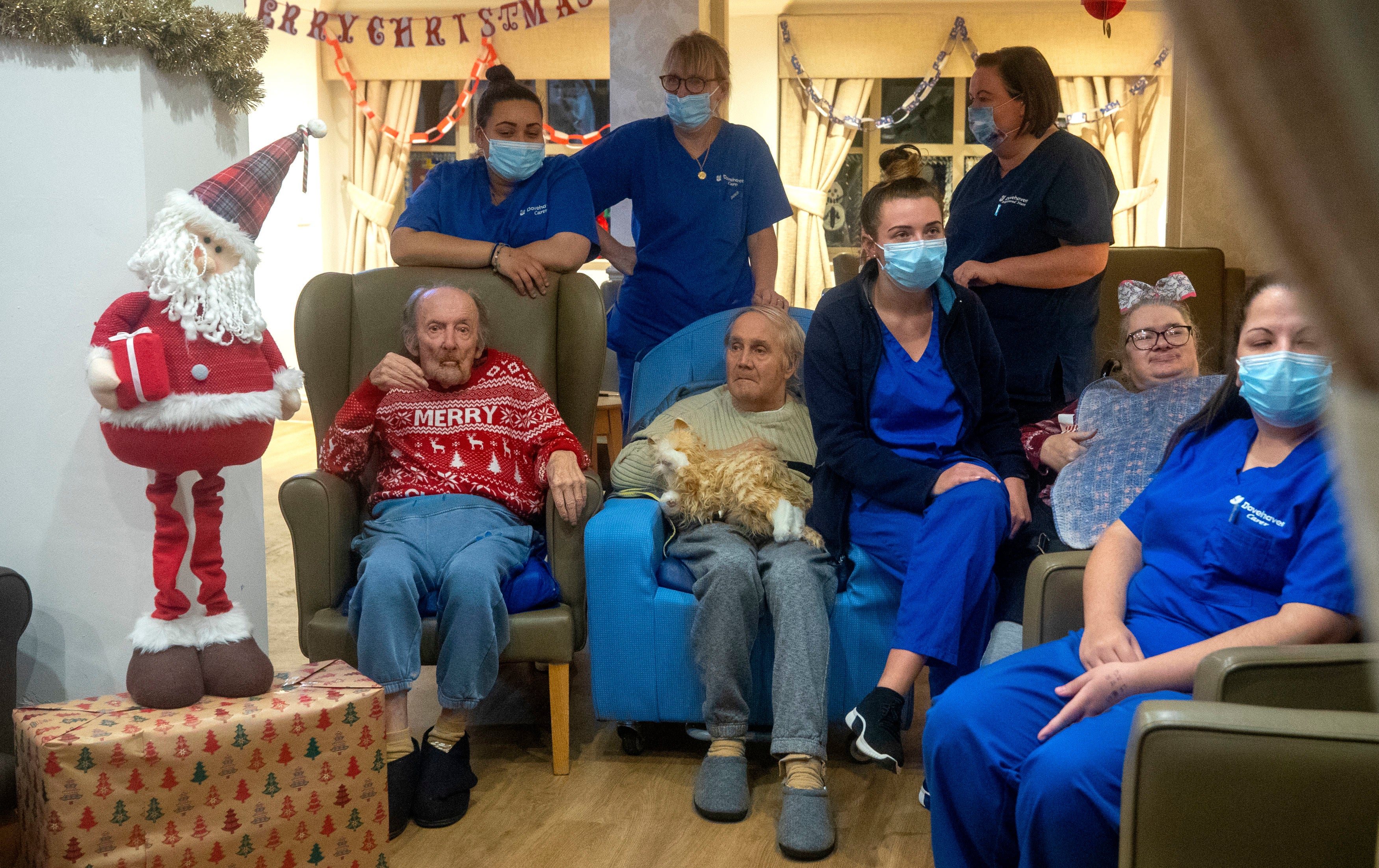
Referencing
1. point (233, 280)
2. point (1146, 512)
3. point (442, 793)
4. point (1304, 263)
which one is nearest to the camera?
point (1304, 263)

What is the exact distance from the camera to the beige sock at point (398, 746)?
→ 2.13 meters

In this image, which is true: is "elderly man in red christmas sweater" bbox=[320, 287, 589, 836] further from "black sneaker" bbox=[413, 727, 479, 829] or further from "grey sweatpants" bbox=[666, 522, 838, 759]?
"grey sweatpants" bbox=[666, 522, 838, 759]

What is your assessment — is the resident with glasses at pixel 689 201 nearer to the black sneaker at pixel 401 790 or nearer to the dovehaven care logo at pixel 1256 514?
the black sneaker at pixel 401 790

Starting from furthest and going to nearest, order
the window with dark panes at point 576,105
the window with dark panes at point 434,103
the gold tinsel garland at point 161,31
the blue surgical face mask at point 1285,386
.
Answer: the window with dark panes at point 434,103, the window with dark panes at point 576,105, the gold tinsel garland at point 161,31, the blue surgical face mask at point 1285,386

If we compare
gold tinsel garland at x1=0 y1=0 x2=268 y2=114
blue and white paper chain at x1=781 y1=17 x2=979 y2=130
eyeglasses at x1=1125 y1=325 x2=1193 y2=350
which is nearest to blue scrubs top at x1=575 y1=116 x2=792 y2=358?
gold tinsel garland at x1=0 y1=0 x2=268 y2=114

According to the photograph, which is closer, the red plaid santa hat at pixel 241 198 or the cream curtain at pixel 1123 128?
the red plaid santa hat at pixel 241 198

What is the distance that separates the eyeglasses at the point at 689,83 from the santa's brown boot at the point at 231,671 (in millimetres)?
1844

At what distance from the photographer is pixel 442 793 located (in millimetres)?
2119

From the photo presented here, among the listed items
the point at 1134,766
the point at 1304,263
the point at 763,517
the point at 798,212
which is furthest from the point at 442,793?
the point at 798,212

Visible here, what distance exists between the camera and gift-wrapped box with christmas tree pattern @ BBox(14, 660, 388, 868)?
63.7 inches

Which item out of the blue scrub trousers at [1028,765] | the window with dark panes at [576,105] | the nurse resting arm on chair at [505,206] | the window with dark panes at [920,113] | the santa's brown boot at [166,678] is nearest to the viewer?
the blue scrub trousers at [1028,765]

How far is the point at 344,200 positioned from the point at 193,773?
7.31 m

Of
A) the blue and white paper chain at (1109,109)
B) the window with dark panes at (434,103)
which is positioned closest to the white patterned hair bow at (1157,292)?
the blue and white paper chain at (1109,109)

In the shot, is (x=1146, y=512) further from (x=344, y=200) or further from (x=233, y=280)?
(x=344, y=200)
